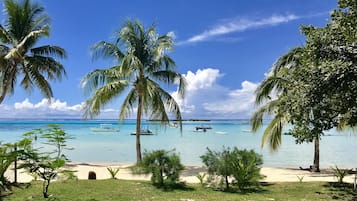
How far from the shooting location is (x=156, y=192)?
8859 millimetres

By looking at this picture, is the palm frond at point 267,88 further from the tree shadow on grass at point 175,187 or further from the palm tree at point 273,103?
the tree shadow on grass at point 175,187

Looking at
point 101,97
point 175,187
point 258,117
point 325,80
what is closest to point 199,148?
point 258,117

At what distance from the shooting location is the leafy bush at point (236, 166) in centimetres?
938

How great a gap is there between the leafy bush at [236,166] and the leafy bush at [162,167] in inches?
35.3

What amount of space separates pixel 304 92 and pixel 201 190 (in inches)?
148

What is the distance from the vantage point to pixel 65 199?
7.59m

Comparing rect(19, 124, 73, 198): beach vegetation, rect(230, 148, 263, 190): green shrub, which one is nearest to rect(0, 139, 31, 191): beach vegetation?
rect(19, 124, 73, 198): beach vegetation

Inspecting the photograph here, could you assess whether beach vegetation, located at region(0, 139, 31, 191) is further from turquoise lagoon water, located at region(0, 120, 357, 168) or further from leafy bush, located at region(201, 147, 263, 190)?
leafy bush, located at region(201, 147, 263, 190)

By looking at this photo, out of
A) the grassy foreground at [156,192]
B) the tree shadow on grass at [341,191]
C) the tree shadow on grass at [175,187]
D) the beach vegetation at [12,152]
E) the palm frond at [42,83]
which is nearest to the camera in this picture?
the beach vegetation at [12,152]

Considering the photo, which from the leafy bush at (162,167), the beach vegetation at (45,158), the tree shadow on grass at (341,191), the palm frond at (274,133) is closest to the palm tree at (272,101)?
the palm frond at (274,133)

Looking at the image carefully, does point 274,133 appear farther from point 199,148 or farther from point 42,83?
point 199,148

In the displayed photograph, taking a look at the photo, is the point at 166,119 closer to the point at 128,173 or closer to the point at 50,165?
the point at 128,173

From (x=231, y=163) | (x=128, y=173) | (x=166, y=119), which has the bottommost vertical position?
(x=128, y=173)

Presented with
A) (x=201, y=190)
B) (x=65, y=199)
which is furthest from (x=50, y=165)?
(x=201, y=190)
